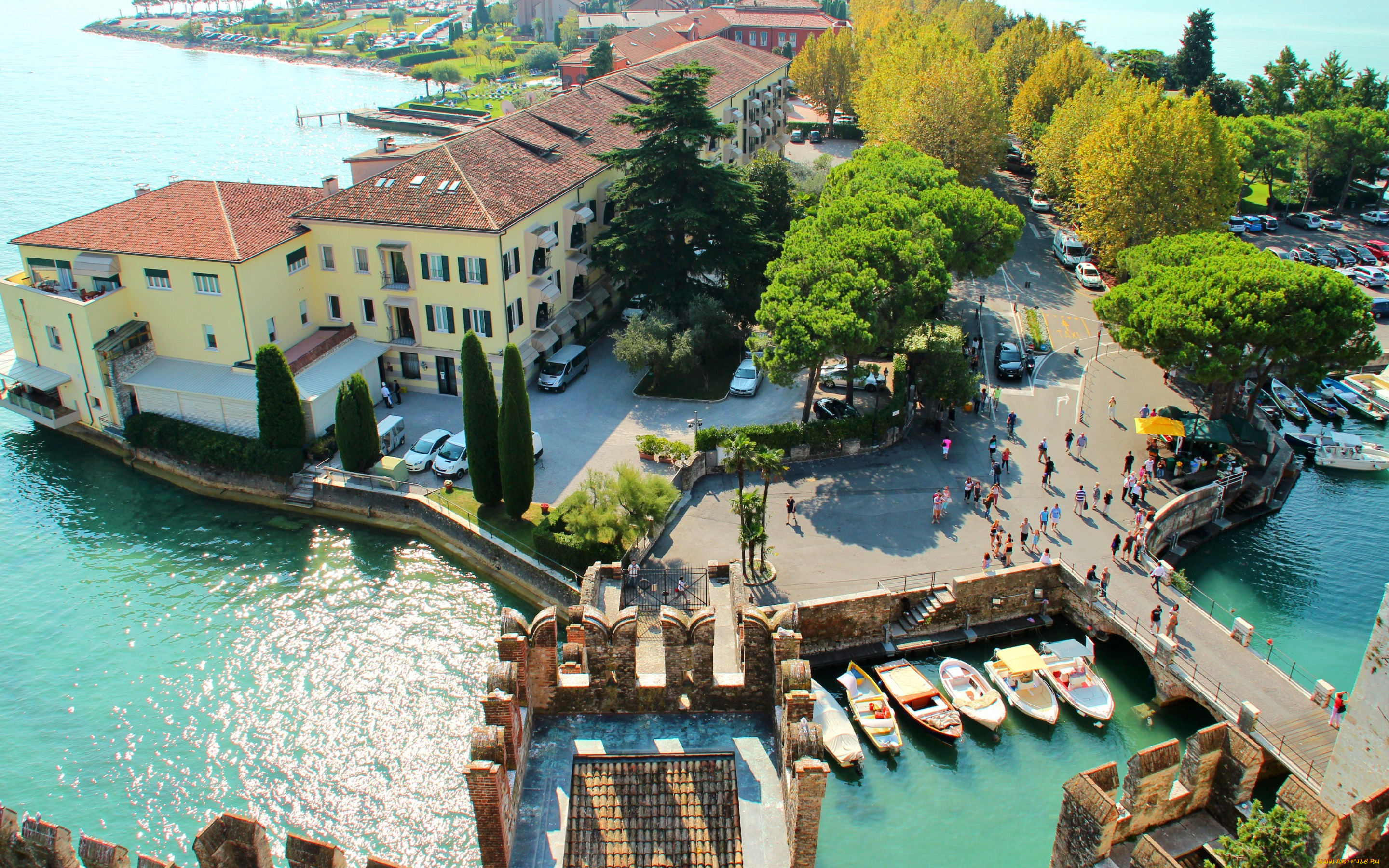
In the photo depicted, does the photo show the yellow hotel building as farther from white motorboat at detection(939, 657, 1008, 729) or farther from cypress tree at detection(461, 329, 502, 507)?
white motorboat at detection(939, 657, 1008, 729)

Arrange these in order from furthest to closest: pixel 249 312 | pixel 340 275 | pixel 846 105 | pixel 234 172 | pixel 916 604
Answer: pixel 846 105 < pixel 234 172 < pixel 340 275 < pixel 249 312 < pixel 916 604

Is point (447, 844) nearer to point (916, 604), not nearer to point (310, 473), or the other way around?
point (916, 604)

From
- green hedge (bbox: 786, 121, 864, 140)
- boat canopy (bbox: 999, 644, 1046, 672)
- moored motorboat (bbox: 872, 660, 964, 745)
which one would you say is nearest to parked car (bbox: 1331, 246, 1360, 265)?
green hedge (bbox: 786, 121, 864, 140)

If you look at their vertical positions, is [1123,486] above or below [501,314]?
below

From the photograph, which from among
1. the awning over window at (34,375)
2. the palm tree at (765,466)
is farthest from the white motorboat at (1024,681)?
the awning over window at (34,375)

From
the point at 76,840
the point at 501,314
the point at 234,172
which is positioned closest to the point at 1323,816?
the point at 76,840

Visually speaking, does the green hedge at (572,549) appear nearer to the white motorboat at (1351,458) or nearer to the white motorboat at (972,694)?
the white motorboat at (972,694)
